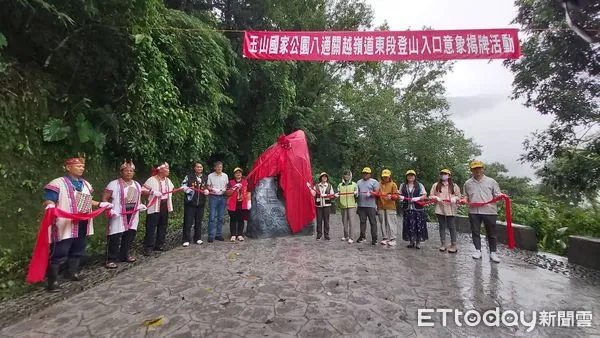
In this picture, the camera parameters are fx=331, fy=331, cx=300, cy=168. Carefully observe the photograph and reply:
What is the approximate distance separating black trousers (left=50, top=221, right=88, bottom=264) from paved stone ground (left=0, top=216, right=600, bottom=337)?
63cm

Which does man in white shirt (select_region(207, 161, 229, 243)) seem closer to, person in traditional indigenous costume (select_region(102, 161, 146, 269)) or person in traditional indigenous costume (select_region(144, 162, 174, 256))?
person in traditional indigenous costume (select_region(144, 162, 174, 256))

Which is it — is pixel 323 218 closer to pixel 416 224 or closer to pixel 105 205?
pixel 416 224

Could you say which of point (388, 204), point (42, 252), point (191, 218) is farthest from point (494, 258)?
point (42, 252)

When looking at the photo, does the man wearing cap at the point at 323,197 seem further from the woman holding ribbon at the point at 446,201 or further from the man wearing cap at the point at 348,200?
the woman holding ribbon at the point at 446,201

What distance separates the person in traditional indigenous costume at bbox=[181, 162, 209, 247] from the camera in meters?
7.30

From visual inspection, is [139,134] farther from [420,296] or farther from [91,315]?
[420,296]

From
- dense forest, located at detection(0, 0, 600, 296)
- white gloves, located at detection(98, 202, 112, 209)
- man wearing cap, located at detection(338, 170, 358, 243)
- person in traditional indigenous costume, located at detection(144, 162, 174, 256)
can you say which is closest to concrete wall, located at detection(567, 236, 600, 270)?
dense forest, located at detection(0, 0, 600, 296)

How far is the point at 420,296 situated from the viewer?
14.5 ft

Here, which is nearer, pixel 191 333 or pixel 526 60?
pixel 191 333

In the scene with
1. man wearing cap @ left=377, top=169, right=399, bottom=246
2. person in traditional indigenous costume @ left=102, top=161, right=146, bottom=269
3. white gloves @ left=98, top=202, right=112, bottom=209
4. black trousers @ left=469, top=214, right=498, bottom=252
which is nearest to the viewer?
white gloves @ left=98, top=202, right=112, bottom=209

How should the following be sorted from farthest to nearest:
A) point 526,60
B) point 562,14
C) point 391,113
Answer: point 391,113
point 526,60
point 562,14

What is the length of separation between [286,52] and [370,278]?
5.23 metres

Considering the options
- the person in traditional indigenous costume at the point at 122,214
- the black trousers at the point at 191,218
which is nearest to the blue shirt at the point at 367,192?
the black trousers at the point at 191,218

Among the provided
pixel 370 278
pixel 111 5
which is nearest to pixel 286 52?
pixel 111 5
